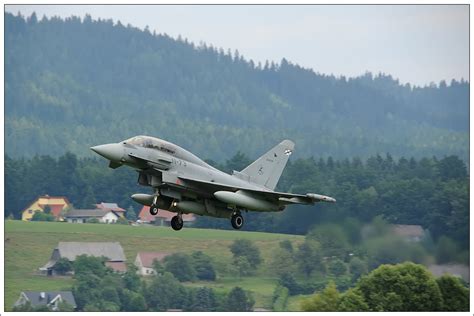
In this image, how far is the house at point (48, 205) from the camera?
83.3 meters

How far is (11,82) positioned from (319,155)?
65158mm

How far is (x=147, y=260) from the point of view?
223 feet

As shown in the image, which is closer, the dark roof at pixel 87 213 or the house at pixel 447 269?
the house at pixel 447 269

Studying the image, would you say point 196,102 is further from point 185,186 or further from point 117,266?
point 185,186

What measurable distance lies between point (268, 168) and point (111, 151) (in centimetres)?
609

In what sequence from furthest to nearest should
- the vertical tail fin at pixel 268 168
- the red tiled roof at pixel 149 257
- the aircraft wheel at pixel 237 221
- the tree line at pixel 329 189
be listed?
the red tiled roof at pixel 149 257
the tree line at pixel 329 189
the vertical tail fin at pixel 268 168
the aircraft wheel at pixel 237 221

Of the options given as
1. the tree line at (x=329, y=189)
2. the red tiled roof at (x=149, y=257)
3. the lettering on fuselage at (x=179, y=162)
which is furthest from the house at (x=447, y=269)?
the lettering on fuselage at (x=179, y=162)

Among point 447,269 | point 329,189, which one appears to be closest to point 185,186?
point 447,269

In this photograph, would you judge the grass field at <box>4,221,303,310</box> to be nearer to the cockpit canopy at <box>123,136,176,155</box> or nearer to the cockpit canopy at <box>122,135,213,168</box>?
the cockpit canopy at <box>122,135,213,168</box>

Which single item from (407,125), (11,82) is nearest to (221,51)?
(11,82)

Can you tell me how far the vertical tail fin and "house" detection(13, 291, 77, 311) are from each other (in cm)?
2787

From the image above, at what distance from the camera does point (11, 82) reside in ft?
510

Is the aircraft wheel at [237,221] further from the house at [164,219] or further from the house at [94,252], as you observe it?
the house at [164,219]

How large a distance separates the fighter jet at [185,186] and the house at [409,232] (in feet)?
75.3
